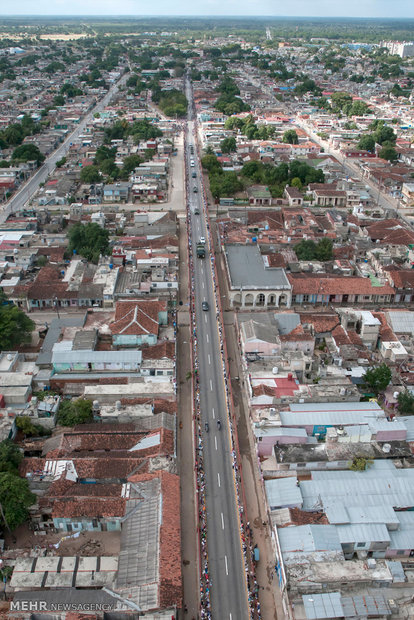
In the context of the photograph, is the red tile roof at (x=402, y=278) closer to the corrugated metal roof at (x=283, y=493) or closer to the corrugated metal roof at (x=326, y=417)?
the corrugated metal roof at (x=326, y=417)

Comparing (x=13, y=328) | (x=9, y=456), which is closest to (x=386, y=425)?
(x=9, y=456)

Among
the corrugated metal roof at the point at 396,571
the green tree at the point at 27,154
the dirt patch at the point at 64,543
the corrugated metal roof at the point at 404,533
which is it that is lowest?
the dirt patch at the point at 64,543

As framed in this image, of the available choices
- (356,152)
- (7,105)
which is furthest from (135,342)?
(7,105)

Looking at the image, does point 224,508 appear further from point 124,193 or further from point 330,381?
point 124,193

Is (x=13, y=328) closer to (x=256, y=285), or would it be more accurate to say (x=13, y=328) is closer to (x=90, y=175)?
(x=256, y=285)

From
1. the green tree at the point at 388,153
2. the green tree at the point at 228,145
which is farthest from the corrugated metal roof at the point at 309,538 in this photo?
the green tree at the point at 388,153

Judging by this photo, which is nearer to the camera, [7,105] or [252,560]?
[252,560]

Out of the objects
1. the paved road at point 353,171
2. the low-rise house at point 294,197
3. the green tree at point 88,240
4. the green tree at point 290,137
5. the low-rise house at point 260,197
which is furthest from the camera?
the green tree at point 290,137

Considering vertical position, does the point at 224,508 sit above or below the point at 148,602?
below
